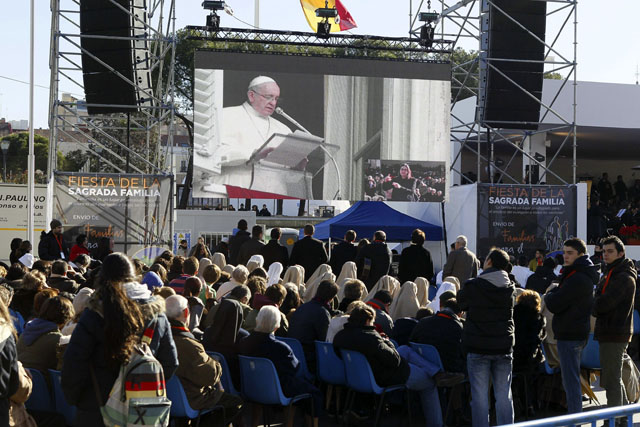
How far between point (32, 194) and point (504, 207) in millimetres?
9465

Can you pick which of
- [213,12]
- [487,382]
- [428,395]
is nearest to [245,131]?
[213,12]

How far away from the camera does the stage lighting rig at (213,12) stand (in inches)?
731

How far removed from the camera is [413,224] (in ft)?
59.5

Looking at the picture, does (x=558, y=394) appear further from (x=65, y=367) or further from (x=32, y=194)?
(x=32, y=194)

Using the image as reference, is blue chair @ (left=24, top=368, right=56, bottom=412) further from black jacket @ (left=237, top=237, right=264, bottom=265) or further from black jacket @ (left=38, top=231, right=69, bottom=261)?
black jacket @ (left=38, top=231, right=69, bottom=261)

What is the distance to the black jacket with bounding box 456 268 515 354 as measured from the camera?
6.77m

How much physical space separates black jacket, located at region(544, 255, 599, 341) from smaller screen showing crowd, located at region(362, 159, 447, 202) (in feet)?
38.1

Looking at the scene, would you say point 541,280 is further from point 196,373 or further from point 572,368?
point 196,373

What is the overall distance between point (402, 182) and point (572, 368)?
11.8m

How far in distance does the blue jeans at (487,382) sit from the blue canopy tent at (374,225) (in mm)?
10654

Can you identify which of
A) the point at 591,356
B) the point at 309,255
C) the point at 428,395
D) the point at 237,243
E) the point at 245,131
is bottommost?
the point at 428,395

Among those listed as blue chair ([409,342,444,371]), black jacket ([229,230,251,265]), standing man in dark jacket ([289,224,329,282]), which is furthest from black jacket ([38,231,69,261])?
blue chair ([409,342,444,371])

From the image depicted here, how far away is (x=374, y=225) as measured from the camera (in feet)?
58.9

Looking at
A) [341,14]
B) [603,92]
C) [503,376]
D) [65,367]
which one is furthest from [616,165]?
[65,367]
